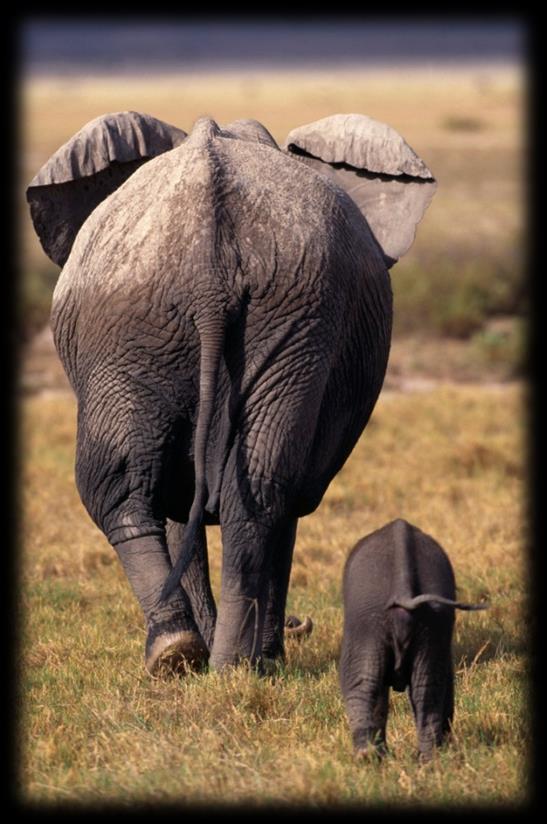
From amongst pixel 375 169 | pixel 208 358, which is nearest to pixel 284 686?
pixel 208 358

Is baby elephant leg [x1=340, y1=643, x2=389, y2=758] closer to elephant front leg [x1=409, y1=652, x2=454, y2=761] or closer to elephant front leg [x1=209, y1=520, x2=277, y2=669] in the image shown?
elephant front leg [x1=409, y1=652, x2=454, y2=761]

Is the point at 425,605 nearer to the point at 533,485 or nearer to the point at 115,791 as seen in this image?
the point at 115,791

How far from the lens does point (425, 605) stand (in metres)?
4.85

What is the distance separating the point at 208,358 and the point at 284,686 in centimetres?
→ 132

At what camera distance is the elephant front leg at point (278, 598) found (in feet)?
21.2

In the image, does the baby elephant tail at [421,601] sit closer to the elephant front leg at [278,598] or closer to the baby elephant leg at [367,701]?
the baby elephant leg at [367,701]

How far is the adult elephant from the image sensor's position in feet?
18.2

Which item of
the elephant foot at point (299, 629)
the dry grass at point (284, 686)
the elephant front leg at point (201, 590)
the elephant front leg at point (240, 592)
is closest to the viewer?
→ the dry grass at point (284, 686)

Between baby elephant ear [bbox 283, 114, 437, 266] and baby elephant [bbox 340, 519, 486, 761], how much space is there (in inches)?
89.8

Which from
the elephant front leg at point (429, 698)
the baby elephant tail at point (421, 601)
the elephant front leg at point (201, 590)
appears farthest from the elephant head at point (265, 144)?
the elephant front leg at point (429, 698)

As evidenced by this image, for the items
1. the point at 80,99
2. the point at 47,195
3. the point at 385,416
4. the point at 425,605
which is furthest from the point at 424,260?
the point at 80,99

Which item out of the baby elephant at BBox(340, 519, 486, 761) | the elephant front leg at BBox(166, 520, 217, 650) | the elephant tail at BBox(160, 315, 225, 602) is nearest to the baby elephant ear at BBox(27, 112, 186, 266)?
the elephant tail at BBox(160, 315, 225, 602)

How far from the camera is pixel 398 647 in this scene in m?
4.91

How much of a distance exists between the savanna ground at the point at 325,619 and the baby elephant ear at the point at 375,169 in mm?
1851
